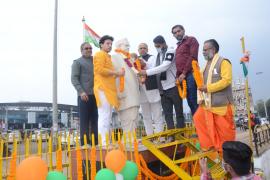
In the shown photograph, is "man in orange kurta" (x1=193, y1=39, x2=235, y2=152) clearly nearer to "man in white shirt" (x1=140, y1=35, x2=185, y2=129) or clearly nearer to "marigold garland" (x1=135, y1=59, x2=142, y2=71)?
"man in white shirt" (x1=140, y1=35, x2=185, y2=129)

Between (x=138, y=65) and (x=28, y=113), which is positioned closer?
(x=138, y=65)

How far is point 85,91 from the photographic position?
470cm

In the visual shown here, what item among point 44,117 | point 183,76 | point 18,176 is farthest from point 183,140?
point 44,117

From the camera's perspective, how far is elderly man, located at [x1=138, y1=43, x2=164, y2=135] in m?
4.91

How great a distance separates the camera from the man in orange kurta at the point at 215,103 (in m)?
3.41

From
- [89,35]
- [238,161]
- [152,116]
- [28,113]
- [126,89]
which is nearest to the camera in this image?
[238,161]

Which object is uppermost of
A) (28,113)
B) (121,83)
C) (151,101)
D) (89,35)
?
(89,35)

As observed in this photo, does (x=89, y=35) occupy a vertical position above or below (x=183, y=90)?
above

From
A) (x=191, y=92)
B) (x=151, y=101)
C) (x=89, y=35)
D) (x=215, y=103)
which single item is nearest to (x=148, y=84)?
(x=151, y=101)

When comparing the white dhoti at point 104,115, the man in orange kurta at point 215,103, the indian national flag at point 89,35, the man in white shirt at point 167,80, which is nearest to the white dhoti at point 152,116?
the man in white shirt at point 167,80

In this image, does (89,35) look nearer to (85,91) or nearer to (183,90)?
(85,91)

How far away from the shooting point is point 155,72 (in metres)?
4.48

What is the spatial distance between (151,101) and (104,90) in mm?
1058

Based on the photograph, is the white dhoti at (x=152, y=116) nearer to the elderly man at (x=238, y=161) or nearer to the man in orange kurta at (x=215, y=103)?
the man in orange kurta at (x=215, y=103)
